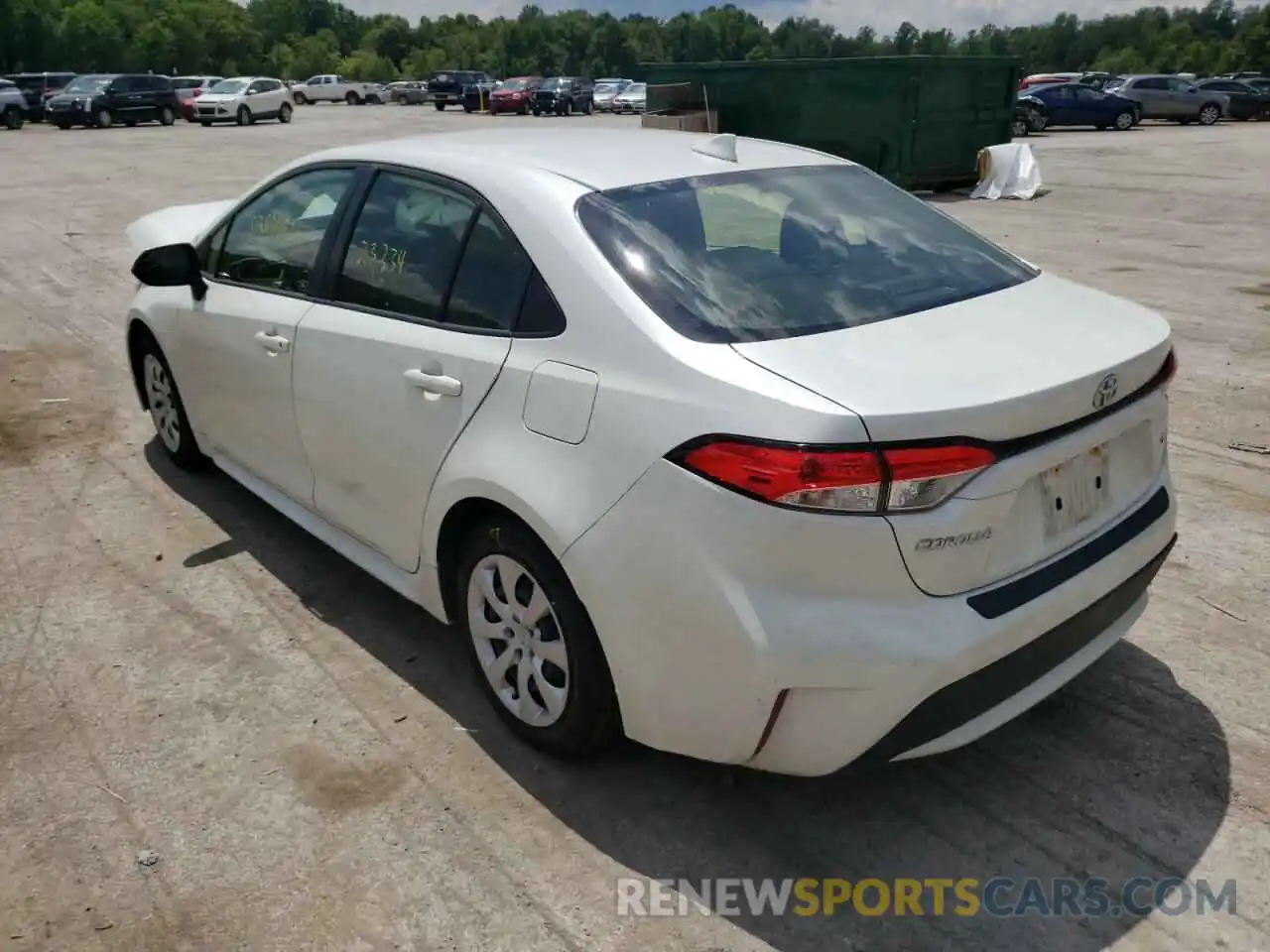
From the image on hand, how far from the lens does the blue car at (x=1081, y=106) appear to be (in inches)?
1272

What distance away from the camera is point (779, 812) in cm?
288

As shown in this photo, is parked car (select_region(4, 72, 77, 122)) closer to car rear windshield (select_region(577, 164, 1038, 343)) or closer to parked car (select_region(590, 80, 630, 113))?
parked car (select_region(590, 80, 630, 113))

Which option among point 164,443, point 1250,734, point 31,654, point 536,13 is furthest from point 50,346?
point 536,13

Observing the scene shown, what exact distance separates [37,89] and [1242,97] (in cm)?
4237

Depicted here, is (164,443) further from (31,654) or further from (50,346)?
(50,346)

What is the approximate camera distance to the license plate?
2.54 m

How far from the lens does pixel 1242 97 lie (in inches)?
1427

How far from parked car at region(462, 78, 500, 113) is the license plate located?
49.1 metres

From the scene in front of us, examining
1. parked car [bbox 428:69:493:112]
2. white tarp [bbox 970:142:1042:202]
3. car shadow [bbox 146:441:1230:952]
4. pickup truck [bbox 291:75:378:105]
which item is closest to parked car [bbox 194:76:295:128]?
parked car [bbox 428:69:493:112]

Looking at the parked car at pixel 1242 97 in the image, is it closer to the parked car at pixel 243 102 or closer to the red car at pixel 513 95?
the red car at pixel 513 95

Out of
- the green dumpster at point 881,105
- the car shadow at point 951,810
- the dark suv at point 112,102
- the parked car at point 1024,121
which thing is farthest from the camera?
the dark suv at point 112,102

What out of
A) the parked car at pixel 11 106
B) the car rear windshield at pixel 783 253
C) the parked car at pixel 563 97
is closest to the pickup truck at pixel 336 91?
the parked car at pixel 563 97

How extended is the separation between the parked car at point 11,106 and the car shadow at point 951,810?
133ft

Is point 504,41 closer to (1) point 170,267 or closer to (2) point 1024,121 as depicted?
(2) point 1024,121
